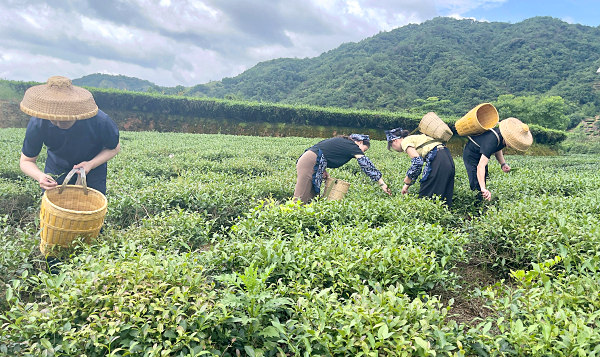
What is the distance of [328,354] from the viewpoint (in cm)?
166

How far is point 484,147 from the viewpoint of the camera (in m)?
4.99

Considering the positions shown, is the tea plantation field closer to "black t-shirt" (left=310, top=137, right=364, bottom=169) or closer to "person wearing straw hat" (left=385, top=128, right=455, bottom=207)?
"person wearing straw hat" (left=385, top=128, right=455, bottom=207)

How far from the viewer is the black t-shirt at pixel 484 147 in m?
4.93

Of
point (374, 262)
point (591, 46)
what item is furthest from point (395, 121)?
point (591, 46)

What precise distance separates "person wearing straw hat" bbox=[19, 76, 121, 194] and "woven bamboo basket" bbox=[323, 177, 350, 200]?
265 centimetres

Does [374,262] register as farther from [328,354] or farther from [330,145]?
[330,145]

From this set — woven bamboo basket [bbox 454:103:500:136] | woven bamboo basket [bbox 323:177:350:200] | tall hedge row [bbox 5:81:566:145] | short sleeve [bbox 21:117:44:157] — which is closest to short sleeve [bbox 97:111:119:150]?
A: short sleeve [bbox 21:117:44:157]

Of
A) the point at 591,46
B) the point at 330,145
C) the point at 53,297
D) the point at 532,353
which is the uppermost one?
the point at 591,46

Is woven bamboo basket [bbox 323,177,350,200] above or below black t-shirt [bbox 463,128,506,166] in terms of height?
below

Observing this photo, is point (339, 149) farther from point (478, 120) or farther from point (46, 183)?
point (46, 183)

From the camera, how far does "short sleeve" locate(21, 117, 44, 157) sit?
3389 mm

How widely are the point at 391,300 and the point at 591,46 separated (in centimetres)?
6628

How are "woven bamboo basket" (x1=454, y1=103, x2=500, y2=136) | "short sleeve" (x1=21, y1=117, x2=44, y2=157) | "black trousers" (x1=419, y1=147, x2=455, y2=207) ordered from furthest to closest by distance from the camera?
"woven bamboo basket" (x1=454, y1=103, x2=500, y2=136)
"black trousers" (x1=419, y1=147, x2=455, y2=207)
"short sleeve" (x1=21, y1=117, x2=44, y2=157)

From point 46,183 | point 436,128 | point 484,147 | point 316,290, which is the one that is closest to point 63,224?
point 46,183
